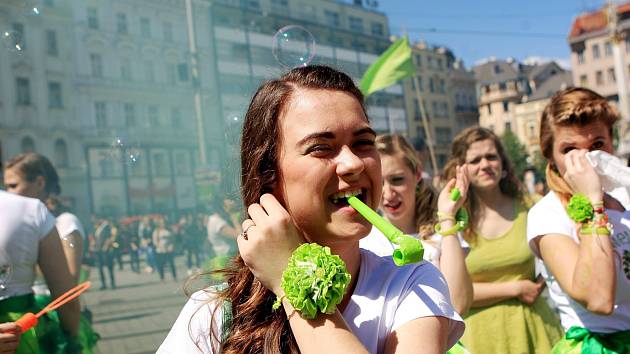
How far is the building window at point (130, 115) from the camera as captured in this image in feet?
19.8

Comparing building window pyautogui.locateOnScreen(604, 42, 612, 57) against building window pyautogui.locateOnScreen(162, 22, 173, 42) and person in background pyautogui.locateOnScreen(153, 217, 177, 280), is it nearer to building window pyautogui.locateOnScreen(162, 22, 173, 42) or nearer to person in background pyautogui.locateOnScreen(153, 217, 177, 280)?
person in background pyautogui.locateOnScreen(153, 217, 177, 280)

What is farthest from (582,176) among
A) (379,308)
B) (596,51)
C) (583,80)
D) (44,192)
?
(583,80)

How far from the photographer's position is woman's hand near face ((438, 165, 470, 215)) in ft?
8.29

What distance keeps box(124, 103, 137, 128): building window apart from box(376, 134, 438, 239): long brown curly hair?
377cm

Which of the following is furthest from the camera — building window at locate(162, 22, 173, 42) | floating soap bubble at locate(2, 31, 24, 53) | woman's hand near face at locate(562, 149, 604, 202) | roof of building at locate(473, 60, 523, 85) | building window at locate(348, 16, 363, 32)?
roof of building at locate(473, 60, 523, 85)

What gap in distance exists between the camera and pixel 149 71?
229 inches

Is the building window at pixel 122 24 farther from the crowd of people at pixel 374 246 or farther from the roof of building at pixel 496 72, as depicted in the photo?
the roof of building at pixel 496 72

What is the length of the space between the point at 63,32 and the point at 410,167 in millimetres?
4896

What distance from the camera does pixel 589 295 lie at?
76.2 inches

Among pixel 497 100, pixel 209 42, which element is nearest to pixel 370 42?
pixel 209 42

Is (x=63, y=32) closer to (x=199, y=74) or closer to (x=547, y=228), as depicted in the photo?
(x=199, y=74)

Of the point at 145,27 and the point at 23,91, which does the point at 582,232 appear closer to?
the point at 145,27

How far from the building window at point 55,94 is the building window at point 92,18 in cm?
71

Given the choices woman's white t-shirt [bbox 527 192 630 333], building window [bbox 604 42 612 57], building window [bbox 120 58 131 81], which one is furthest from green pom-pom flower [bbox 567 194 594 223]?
building window [bbox 604 42 612 57]
